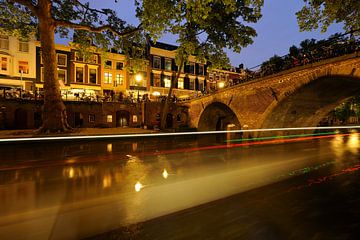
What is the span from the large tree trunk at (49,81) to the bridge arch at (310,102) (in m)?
16.5

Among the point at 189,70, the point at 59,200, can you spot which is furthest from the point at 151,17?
the point at 189,70

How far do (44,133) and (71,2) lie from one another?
11963 millimetres

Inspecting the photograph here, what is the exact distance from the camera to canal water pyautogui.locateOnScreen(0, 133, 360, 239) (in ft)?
11.1

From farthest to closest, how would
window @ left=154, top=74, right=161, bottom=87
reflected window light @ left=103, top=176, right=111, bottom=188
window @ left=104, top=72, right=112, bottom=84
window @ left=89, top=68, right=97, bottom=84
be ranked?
window @ left=154, top=74, right=161, bottom=87, window @ left=104, top=72, right=112, bottom=84, window @ left=89, top=68, right=97, bottom=84, reflected window light @ left=103, top=176, right=111, bottom=188

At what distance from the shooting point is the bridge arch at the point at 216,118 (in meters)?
30.5

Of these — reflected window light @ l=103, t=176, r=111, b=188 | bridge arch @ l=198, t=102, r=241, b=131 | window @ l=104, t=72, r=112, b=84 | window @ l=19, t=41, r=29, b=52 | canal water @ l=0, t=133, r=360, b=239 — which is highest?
window @ l=19, t=41, r=29, b=52

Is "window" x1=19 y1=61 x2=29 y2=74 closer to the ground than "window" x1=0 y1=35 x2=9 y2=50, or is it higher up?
closer to the ground

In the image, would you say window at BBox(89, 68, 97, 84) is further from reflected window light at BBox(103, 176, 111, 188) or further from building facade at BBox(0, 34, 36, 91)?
reflected window light at BBox(103, 176, 111, 188)

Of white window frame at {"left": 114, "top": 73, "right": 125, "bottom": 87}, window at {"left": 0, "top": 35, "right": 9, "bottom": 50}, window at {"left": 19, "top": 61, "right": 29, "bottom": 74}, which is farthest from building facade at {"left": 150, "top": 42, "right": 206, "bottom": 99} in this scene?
window at {"left": 0, "top": 35, "right": 9, "bottom": 50}

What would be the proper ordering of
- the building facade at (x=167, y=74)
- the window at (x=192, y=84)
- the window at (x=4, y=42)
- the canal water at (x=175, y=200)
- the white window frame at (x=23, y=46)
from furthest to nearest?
the window at (x=192, y=84) → the building facade at (x=167, y=74) → the white window frame at (x=23, y=46) → the window at (x=4, y=42) → the canal water at (x=175, y=200)

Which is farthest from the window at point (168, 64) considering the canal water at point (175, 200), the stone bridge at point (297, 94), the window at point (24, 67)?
the canal water at point (175, 200)

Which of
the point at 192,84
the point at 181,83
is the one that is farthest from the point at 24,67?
the point at 192,84

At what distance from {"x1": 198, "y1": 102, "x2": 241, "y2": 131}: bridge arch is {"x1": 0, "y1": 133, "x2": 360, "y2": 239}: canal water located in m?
22.5

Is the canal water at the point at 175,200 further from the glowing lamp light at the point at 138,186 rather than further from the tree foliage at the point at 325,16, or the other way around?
the tree foliage at the point at 325,16
